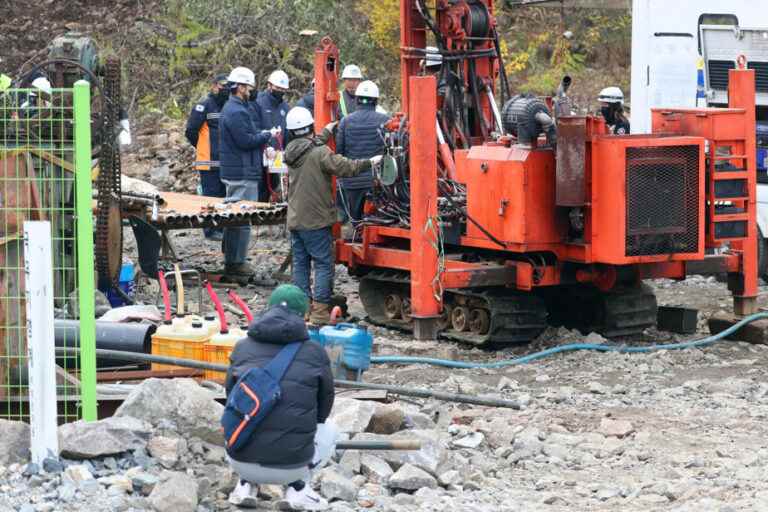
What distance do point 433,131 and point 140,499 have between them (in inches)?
214

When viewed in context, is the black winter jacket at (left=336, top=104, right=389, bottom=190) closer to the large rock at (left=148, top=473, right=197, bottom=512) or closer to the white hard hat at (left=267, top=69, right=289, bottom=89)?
the white hard hat at (left=267, top=69, right=289, bottom=89)

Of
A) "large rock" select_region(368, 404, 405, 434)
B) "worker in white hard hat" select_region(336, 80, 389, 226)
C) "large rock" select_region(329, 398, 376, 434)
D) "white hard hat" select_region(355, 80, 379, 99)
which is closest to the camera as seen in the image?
"large rock" select_region(329, 398, 376, 434)

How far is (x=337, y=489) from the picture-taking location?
7.62 m

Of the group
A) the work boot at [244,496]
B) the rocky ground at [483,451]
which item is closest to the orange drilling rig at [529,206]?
the rocky ground at [483,451]

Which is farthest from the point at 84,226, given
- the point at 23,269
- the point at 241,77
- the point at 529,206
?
the point at 241,77

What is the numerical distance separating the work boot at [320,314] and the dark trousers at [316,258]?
0.04 meters

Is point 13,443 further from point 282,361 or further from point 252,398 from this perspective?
point 282,361

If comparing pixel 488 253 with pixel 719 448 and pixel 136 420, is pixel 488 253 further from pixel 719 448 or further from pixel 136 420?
pixel 136 420

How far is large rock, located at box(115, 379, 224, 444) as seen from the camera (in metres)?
8.00

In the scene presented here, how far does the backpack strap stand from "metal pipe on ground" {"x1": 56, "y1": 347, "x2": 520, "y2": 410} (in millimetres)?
1609

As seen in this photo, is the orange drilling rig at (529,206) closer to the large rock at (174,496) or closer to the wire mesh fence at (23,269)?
the wire mesh fence at (23,269)

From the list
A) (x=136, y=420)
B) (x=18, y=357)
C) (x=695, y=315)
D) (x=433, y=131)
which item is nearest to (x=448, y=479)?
(x=136, y=420)

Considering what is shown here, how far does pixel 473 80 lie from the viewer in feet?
44.3

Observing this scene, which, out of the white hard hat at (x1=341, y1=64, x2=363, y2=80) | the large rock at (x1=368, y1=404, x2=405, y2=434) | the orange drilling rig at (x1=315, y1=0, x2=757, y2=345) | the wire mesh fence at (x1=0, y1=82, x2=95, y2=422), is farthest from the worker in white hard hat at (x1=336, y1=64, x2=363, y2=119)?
the large rock at (x1=368, y1=404, x2=405, y2=434)
